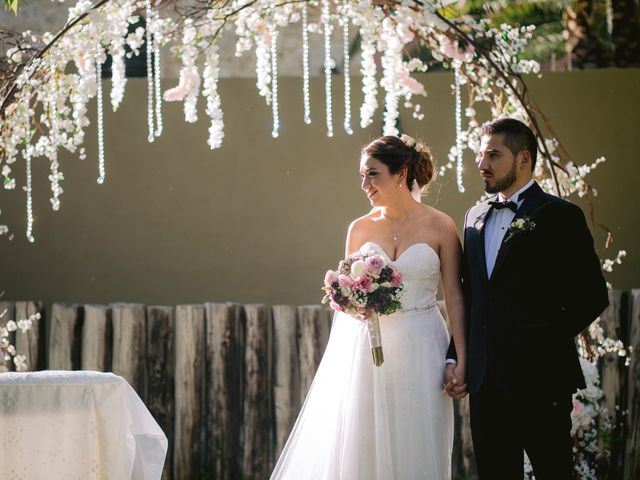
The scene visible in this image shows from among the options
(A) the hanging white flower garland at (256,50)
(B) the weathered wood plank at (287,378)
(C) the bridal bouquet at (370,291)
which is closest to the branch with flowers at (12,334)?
(A) the hanging white flower garland at (256,50)

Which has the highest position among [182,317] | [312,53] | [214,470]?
[312,53]

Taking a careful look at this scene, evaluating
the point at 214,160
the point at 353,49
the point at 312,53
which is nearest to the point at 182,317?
the point at 214,160

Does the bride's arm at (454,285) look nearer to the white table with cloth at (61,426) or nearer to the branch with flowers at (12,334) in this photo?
the white table with cloth at (61,426)

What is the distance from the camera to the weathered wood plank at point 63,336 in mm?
6531

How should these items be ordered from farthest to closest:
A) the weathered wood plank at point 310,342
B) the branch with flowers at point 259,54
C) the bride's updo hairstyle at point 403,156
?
the weathered wood plank at point 310,342 → the branch with flowers at point 259,54 → the bride's updo hairstyle at point 403,156

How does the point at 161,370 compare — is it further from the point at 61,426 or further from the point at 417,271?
the point at 417,271

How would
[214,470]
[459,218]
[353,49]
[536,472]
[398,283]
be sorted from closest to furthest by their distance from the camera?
[536,472]
[398,283]
[214,470]
[459,218]
[353,49]

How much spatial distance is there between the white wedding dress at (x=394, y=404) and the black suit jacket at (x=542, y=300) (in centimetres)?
45

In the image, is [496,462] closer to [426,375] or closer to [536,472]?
[536,472]

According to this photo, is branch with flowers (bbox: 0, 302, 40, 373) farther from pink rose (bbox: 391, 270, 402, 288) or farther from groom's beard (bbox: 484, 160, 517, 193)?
groom's beard (bbox: 484, 160, 517, 193)

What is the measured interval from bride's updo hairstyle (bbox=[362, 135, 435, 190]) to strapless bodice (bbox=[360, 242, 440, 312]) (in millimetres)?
381

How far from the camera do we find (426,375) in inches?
190

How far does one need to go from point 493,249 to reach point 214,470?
2709mm

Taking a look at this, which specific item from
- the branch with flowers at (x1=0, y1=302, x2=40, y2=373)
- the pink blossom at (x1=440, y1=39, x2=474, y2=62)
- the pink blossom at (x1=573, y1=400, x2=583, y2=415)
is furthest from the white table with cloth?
the pink blossom at (x1=573, y1=400, x2=583, y2=415)
